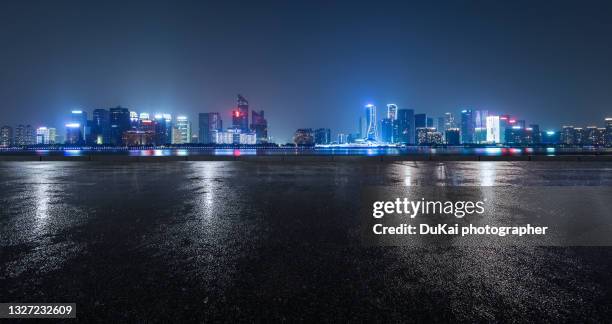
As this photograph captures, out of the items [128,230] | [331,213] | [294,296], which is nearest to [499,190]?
[331,213]

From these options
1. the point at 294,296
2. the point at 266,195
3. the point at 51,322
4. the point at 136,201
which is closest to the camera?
the point at 51,322

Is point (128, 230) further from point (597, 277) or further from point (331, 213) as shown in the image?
point (597, 277)

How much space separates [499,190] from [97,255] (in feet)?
41.6

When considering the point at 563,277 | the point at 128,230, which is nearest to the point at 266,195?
the point at 128,230

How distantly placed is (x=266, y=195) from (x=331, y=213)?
11.8 ft

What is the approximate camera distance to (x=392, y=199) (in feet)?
34.1

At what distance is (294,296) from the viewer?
3645mm

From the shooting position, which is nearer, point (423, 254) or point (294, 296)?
point (294, 296)

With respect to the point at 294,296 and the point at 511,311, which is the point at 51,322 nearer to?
the point at 294,296

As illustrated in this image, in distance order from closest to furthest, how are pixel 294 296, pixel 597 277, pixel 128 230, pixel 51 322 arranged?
1. pixel 51 322
2. pixel 294 296
3. pixel 597 277
4. pixel 128 230

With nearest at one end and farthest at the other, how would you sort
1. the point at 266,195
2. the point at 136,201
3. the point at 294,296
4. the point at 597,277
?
1. the point at 294,296
2. the point at 597,277
3. the point at 136,201
4. the point at 266,195

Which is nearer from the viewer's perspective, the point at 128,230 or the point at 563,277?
the point at 563,277

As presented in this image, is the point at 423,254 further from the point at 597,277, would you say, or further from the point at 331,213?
the point at 331,213

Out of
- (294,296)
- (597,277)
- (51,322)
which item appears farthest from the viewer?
(597,277)
